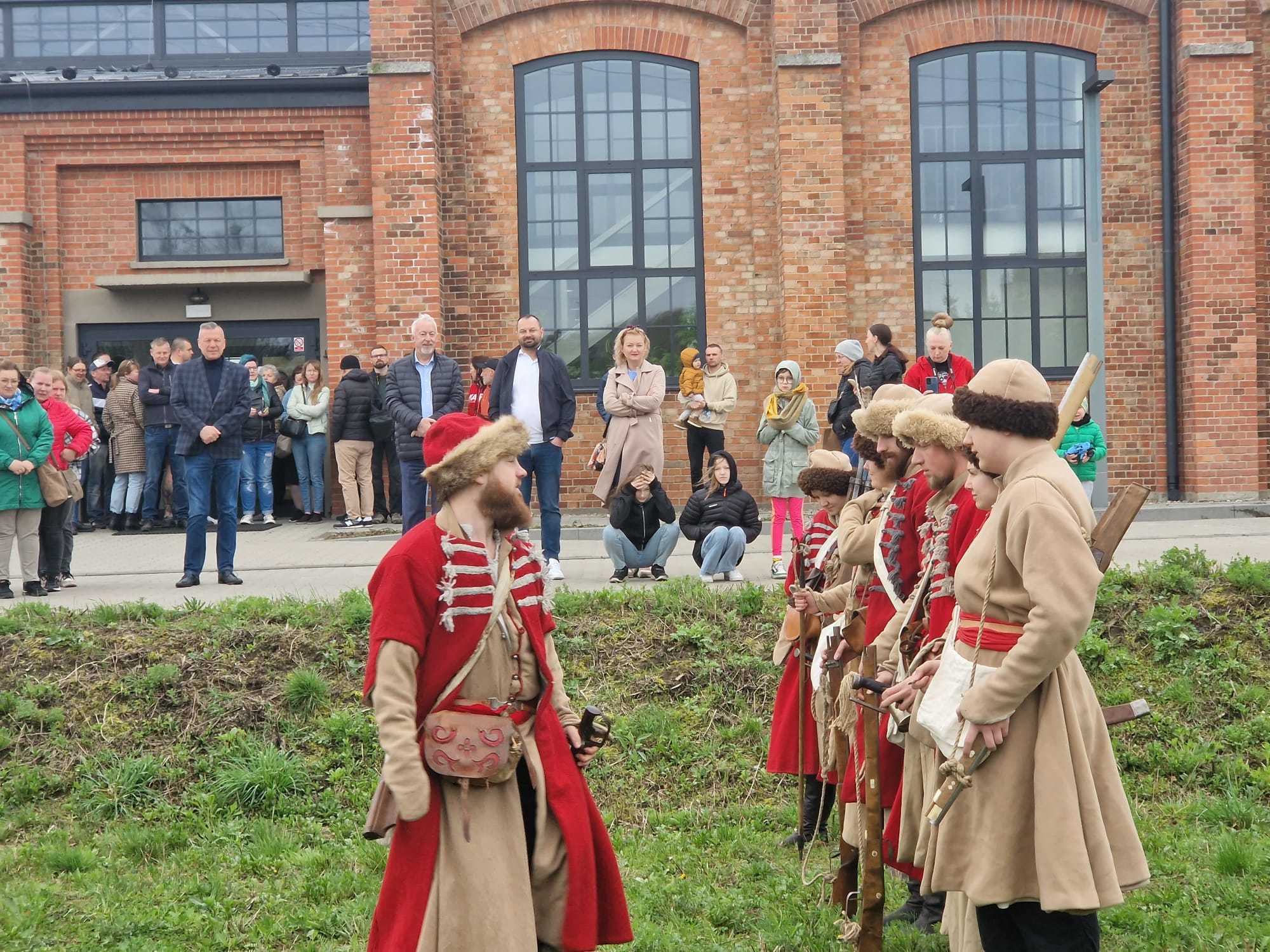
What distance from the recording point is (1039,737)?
3.95 m

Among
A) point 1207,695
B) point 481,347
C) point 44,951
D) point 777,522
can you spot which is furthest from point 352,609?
point 481,347

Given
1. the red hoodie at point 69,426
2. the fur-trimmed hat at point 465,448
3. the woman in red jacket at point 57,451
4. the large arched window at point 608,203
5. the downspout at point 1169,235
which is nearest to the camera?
the fur-trimmed hat at point 465,448

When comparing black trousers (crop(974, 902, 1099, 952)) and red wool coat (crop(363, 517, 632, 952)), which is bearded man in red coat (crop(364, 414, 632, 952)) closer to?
red wool coat (crop(363, 517, 632, 952))

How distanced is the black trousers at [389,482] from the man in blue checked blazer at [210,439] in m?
5.95

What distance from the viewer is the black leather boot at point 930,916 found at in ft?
18.2

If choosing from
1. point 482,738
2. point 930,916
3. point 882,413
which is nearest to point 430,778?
point 482,738

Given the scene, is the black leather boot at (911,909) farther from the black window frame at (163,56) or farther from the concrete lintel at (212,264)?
the black window frame at (163,56)

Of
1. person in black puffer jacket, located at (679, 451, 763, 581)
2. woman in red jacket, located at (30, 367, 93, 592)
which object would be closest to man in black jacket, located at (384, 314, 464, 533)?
person in black puffer jacket, located at (679, 451, 763, 581)

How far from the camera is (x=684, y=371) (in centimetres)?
1538

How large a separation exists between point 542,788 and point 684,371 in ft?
37.5

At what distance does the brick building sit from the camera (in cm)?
1773

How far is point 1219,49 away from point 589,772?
575 inches

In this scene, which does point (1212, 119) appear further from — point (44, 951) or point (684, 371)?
point (44, 951)

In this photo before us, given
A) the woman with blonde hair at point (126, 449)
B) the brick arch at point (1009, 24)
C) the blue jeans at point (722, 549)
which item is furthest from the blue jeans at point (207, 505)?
the brick arch at point (1009, 24)
